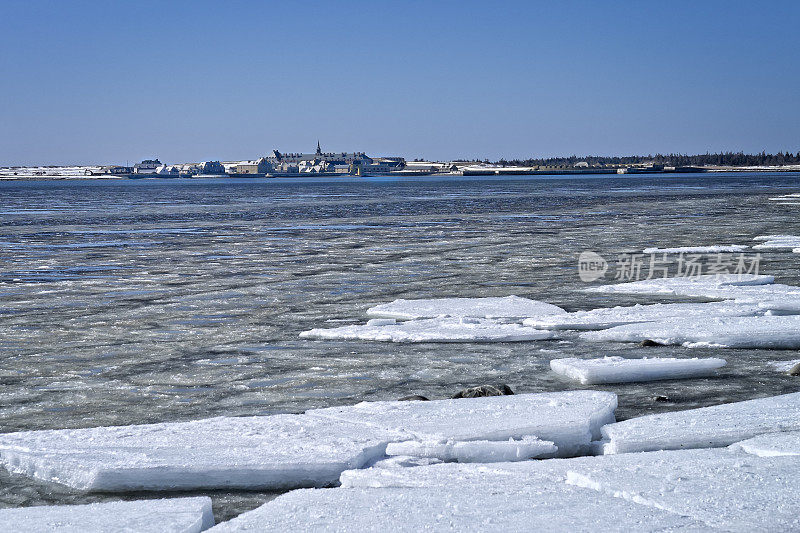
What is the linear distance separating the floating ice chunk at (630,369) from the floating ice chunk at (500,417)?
0.62 metres

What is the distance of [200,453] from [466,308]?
4329 millimetres

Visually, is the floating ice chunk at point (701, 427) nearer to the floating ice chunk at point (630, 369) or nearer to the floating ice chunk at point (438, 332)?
the floating ice chunk at point (630, 369)

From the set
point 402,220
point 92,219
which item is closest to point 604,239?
point 402,220

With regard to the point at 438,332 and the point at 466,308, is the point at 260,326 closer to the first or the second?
the point at 438,332

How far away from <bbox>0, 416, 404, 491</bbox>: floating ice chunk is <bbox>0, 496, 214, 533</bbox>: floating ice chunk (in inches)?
12.5

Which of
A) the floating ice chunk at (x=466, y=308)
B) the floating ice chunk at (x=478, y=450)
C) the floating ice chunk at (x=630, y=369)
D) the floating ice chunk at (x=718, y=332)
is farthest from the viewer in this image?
the floating ice chunk at (x=466, y=308)

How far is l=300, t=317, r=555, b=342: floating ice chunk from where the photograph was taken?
6641 mm

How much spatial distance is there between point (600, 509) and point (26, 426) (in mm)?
2810

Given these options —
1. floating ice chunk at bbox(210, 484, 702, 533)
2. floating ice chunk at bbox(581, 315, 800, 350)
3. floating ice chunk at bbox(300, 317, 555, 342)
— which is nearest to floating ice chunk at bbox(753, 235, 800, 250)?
floating ice chunk at bbox(581, 315, 800, 350)

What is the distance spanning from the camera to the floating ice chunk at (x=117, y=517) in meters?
2.97

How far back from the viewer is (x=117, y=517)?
3.08 m

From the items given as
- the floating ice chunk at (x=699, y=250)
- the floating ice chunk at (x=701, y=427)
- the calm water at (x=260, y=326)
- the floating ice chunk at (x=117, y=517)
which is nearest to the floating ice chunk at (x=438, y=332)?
the calm water at (x=260, y=326)

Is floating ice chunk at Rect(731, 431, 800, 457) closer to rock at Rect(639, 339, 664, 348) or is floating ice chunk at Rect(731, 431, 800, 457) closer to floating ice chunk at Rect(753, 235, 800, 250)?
rock at Rect(639, 339, 664, 348)

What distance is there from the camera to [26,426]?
4469 mm
